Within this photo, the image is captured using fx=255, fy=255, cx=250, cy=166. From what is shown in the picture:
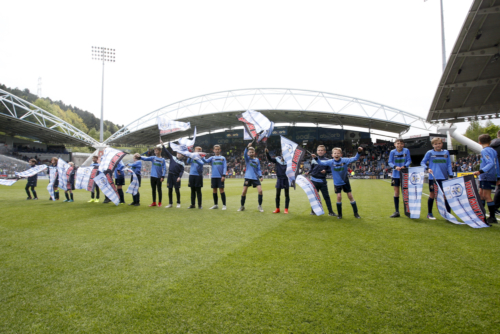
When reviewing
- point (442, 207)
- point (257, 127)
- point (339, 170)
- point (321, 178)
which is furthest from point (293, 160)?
point (442, 207)

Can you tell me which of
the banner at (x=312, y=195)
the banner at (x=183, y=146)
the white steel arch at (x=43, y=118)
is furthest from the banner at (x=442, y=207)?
the white steel arch at (x=43, y=118)

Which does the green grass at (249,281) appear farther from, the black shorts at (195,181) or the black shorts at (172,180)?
the black shorts at (172,180)

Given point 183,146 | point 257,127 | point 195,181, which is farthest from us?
point 183,146

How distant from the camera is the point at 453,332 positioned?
69.0 inches

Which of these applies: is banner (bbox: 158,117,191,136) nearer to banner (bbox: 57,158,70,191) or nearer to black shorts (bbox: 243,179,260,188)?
black shorts (bbox: 243,179,260,188)

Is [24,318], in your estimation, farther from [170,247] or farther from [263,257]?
[263,257]

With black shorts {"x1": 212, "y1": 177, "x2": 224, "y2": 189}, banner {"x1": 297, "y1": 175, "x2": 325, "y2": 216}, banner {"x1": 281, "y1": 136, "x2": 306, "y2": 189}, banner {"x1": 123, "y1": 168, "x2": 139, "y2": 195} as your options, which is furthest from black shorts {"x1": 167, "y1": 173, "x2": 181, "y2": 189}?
banner {"x1": 297, "y1": 175, "x2": 325, "y2": 216}

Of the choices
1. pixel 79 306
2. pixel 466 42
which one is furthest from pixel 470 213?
pixel 466 42

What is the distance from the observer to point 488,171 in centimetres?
541

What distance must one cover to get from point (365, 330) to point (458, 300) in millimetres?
1046

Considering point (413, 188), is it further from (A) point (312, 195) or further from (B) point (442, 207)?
(A) point (312, 195)

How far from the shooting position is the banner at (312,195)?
624 centimetres

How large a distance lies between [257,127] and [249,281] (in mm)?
5077

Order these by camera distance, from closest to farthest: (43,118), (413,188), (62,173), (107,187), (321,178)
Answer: (413,188)
(321,178)
(107,187)
(62,173)
(43,118)
